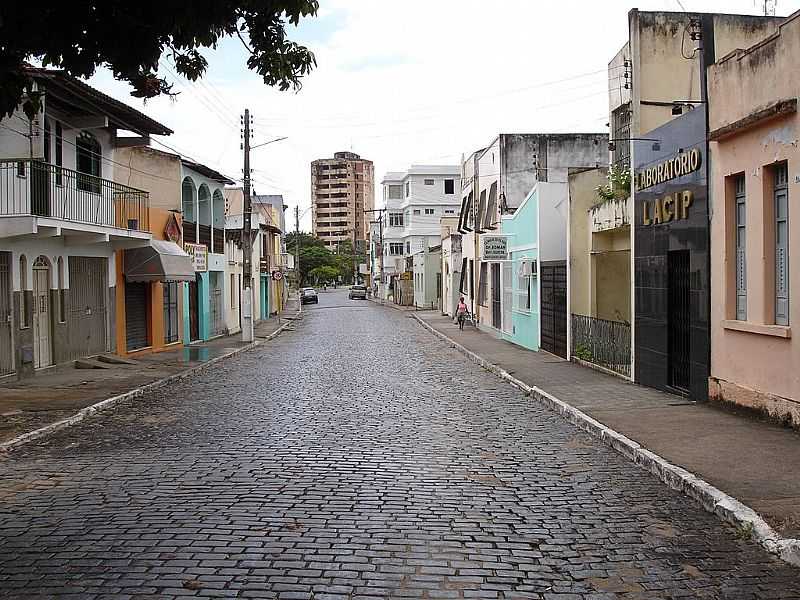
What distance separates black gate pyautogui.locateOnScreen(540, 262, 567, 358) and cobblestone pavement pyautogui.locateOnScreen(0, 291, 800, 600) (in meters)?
8.66

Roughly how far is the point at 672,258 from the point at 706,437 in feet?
15.8

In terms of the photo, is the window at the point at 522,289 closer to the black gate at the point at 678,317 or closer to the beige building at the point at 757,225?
the black gate at the point at 678,317

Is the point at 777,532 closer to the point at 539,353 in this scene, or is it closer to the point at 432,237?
the point at 539,353

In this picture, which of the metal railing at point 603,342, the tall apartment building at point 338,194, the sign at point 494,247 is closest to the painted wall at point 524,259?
the sign at point 494,247

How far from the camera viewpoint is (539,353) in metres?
23.1

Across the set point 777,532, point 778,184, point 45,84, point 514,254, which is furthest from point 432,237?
point 777,532

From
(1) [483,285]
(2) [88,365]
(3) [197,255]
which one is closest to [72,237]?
(2) [88,365]

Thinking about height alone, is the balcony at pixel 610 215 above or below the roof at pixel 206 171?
below

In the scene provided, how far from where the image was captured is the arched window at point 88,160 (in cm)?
1983

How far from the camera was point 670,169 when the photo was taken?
13852mm

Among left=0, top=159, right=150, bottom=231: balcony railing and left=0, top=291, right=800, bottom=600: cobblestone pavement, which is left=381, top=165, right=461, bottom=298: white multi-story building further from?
left=0, top=291, right=800, bottom=600: cobblestone pavement

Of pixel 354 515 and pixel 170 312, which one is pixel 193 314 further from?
pixel 354 515

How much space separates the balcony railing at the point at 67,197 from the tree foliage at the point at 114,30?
984 centimetres

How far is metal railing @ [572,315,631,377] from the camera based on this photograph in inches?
653
